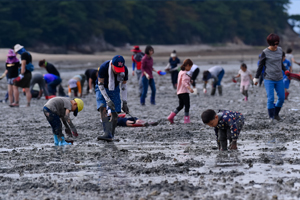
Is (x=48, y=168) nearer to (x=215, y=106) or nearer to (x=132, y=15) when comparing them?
(x=215, y=106)

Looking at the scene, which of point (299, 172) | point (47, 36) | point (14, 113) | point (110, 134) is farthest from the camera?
point (47, 36)

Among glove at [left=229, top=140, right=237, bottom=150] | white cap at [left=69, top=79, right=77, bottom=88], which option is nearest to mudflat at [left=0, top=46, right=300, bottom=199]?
glove at [left=229, top=140, right=237, bottom=150]

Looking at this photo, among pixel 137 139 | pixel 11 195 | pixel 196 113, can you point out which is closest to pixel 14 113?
pixel 196 113

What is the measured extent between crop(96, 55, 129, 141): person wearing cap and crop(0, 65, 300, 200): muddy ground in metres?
0.42

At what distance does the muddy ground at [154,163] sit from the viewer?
500 cm

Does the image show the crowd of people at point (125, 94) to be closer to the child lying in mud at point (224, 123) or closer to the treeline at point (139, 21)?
the child lying in mud at point (224, 123)

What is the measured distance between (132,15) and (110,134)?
240 ft

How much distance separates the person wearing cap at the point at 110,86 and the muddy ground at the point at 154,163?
0.42 meters

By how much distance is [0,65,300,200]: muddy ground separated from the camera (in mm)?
5004

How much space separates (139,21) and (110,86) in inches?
2920

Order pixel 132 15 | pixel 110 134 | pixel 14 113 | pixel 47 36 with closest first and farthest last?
pixel 110 134, pixel 14 113, pixel 47 36, pixel 132 15

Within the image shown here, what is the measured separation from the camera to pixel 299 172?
5605 mm

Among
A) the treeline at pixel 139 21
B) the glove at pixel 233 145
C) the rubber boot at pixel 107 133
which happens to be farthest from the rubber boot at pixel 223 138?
the treeline at pixel 139 21

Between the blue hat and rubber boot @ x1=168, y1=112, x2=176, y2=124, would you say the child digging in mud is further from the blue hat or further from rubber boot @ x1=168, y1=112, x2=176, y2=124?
the blue hat
